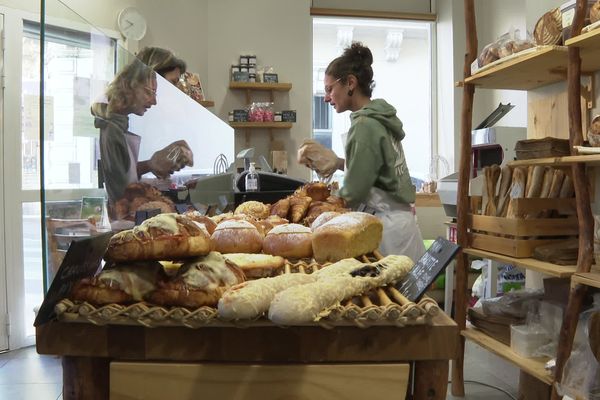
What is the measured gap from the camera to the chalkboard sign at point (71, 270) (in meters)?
0.70

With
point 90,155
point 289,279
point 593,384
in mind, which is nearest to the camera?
point 289,279

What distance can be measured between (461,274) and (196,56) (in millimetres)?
3367

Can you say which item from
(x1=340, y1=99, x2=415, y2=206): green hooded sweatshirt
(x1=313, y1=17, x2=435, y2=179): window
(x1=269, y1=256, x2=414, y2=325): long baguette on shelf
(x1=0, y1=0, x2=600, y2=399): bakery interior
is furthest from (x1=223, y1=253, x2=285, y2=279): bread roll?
(x1=313, y1=17, x2=435, y2=179): window

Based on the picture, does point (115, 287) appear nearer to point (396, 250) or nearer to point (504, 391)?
point (396, 250)

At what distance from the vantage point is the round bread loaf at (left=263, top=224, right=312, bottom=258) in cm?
125

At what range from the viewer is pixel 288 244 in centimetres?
126

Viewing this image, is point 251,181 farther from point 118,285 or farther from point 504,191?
point 118,285

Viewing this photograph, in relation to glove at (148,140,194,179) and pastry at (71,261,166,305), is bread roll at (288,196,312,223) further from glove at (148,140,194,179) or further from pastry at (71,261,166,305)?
pastry at (71,261,166,305)

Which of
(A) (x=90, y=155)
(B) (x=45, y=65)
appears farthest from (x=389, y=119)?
(B) (x=45, y=65)

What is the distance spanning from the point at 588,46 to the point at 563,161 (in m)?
0.42

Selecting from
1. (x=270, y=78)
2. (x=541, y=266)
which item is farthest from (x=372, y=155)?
(x=270, y=78)

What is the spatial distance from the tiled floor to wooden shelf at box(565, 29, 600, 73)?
1.61m

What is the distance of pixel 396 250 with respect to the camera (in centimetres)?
230

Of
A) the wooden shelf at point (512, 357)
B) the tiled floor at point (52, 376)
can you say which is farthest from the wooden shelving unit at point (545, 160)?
the tiled floor at point (52, 376)
